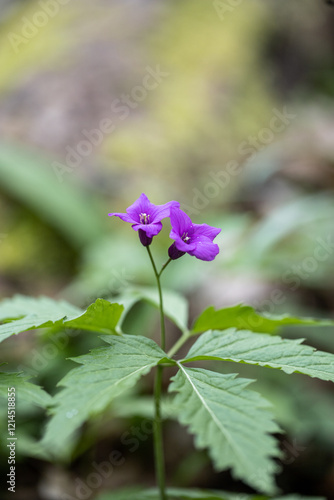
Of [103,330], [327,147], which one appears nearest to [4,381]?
[103,330]

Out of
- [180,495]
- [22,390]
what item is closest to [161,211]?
[22,390]

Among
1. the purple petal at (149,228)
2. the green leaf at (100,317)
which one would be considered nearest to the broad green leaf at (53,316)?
the green leaf at (100,317)

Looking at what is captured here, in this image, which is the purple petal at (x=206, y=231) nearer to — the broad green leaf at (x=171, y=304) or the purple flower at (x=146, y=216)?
the purple flower at (x=146, y=216)

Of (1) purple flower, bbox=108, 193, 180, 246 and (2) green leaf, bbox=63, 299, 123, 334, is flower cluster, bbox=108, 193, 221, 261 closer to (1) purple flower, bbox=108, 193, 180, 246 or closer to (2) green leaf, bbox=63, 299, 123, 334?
(1) purple flower, bbox=108, 193, 180, 246

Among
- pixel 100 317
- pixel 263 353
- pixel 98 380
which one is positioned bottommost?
pixel 98 380

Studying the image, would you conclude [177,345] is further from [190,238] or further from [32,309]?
[32,309]

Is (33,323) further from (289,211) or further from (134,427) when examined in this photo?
(289,211)
